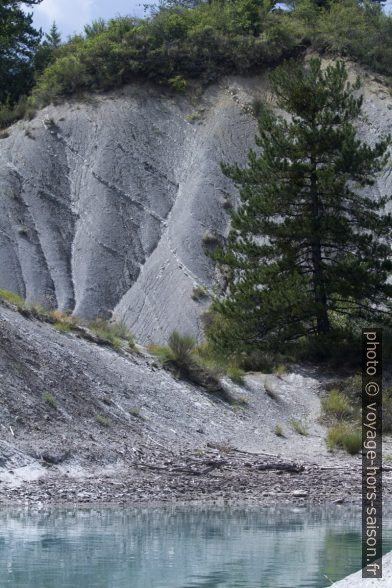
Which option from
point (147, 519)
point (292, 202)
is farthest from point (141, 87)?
point (147, 519)

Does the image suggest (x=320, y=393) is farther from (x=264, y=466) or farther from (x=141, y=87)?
(x=141, y=87)

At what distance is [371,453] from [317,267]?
938 cm

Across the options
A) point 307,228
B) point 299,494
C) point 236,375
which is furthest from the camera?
point 307,228

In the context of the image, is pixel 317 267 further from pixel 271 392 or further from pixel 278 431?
pixel 278 431

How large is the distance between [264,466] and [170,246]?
2662 centimetres

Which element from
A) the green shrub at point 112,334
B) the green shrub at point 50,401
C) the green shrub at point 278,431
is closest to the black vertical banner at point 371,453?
the green shrub at point 278,431

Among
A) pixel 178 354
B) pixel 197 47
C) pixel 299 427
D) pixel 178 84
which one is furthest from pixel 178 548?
pixel 197 47

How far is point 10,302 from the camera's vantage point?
98.1 ft

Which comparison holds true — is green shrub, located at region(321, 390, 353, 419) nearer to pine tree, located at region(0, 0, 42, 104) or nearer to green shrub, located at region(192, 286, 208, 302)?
green shrub, located at region(192, 286, 208, 302)

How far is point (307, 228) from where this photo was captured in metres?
34.7

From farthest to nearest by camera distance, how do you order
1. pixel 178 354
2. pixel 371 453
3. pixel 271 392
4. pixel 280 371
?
pixel 280 371
pixel 271 392
pixel 178 354
pixel 371 453

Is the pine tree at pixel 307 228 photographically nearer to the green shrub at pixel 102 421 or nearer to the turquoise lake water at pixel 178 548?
the green shrub at pixel 102 421

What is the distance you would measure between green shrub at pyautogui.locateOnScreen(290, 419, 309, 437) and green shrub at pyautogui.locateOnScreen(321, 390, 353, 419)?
1.12 metres

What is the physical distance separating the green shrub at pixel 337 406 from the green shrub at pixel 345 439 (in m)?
1.81
